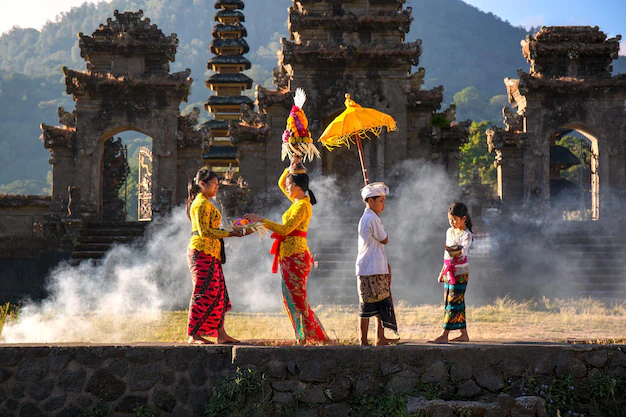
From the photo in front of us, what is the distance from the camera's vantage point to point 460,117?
99.4 m

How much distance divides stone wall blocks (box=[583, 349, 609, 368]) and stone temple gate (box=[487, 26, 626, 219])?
48.2 ft

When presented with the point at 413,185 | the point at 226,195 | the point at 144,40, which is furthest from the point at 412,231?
the point at 144,40

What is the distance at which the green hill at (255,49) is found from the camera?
99625 millimetres

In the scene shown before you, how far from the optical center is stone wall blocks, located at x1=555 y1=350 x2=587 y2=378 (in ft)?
22.6

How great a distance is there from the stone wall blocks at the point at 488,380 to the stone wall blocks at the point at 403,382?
557mm

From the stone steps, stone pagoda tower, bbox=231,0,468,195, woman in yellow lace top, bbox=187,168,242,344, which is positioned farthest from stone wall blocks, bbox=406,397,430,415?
stone pagoda tower, bbox=231,0,468,195

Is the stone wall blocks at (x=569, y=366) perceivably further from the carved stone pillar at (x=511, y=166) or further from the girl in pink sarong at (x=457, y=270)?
the carved stone pillar at (x=511, y=166)

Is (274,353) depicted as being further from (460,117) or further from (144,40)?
(460,117)

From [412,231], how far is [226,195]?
439cm

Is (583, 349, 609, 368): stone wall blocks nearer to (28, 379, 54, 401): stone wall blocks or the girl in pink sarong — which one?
the girl in pink sarong

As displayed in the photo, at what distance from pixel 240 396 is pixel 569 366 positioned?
118 inches

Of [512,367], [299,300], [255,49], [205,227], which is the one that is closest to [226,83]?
[205,227]

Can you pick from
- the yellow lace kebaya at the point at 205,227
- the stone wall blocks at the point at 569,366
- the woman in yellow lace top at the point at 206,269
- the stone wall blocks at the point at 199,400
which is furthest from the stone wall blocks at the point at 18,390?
the stone wall blocks at the point at 569,366

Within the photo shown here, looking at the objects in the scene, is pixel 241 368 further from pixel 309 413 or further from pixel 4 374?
pixel 4 374
